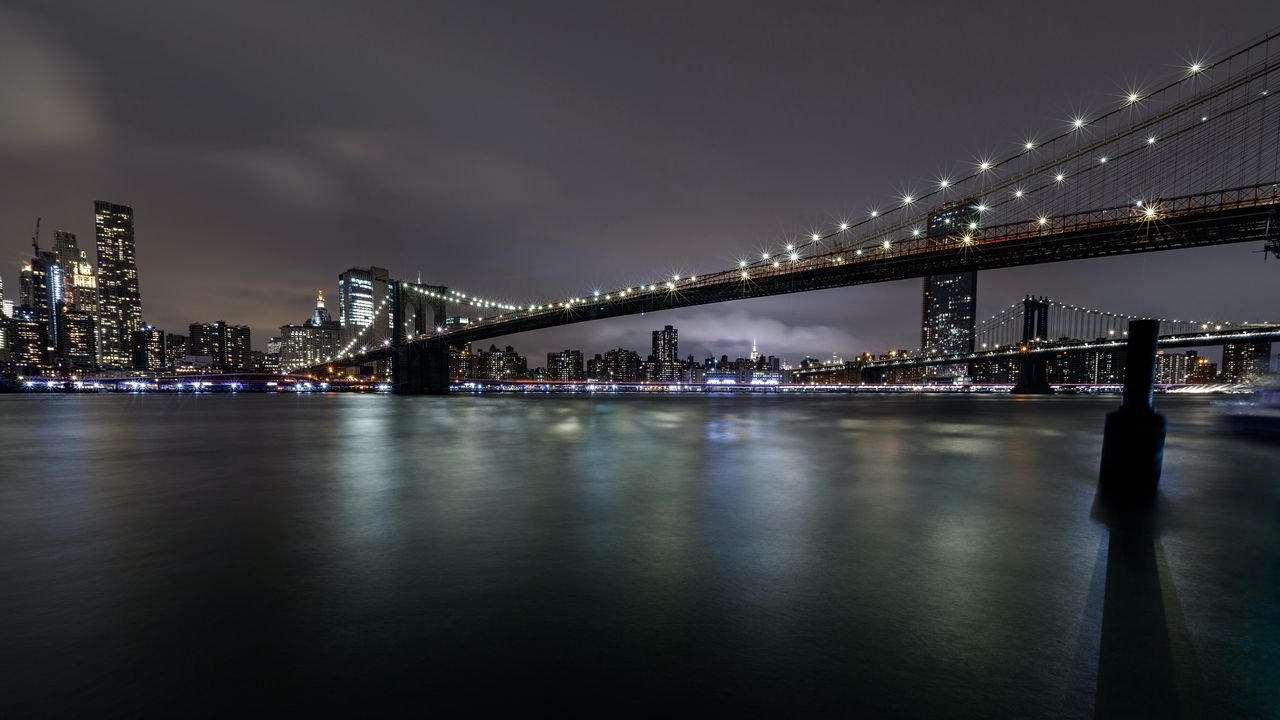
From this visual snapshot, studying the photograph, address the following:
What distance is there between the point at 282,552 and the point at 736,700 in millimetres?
5983

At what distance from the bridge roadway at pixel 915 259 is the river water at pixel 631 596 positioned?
29.1 meters

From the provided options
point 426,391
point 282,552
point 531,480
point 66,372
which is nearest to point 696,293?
point 426,391

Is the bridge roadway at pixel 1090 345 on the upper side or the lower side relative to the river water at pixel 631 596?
upper

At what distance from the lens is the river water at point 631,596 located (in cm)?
350

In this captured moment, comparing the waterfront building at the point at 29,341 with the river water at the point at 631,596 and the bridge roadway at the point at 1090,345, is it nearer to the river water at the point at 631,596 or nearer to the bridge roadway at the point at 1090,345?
the river water at the point at 631,596

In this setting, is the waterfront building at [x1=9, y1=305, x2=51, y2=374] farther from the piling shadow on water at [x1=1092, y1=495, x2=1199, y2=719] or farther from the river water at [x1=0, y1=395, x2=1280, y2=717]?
the piling shadow on water at [x1=1092, y1=495, x2=1199, y2=719]

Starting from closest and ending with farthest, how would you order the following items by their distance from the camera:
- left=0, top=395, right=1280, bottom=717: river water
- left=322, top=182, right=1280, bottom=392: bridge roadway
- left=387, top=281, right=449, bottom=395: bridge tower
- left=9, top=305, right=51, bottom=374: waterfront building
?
left=0, top=395, right=1280, bottom=717: river water < left=322, top=182, right=1280, bottom=392: bridge roadway < left=387, top=281, right=449, bottom=395: bridge tower < left=9, top=305, right=51, bottom=374: waterfront building

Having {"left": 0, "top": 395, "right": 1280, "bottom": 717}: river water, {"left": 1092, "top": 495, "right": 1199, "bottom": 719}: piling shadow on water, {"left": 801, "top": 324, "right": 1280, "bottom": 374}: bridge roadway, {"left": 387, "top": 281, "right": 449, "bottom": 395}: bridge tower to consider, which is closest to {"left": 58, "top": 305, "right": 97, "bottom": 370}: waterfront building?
{"left": 387, "top": 281, "right": 449, "bottom": 395}: bridge tower

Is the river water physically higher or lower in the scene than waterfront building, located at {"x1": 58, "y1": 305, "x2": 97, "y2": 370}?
lower

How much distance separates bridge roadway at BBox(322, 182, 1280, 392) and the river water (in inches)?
1145

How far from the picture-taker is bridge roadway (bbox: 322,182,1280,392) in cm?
2966

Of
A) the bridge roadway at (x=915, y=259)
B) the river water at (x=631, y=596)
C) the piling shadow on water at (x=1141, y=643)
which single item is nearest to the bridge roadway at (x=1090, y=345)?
the bridge roadway at (x=915, y=259)

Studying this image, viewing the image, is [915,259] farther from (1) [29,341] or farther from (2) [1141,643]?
(1) [29,341]

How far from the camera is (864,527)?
7.73 meters
